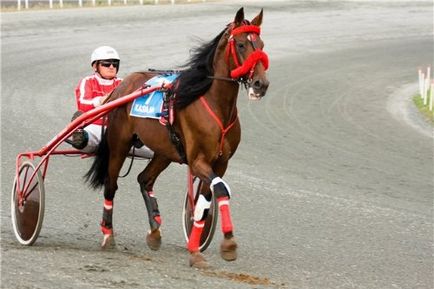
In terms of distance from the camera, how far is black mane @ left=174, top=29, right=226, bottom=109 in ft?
23.8

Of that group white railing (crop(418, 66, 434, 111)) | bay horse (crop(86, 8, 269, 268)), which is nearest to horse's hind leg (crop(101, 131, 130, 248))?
bay horse (crop(86, 8, 269, 268))

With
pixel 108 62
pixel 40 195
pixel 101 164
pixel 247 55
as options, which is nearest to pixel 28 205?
pixel 40 195

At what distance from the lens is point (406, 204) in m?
10.5

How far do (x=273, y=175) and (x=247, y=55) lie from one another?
16.3ft

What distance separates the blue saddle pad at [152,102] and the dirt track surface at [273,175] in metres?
1.08

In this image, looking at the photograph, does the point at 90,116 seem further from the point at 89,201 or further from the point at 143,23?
the point at 143,23

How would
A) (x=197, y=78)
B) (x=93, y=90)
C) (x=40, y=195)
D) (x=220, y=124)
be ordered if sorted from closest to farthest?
1. (x=220, y=124)
2. (x=197, y=78)
3. (x=40, y=195)
4. (x=93, y=90)

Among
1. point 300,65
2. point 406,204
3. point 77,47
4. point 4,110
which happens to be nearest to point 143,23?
point 77,47

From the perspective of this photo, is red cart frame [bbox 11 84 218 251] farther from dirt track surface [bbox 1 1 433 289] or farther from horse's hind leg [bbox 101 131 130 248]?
horse's hind leg [bbox 101 131 130 248]

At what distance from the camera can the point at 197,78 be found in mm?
7309

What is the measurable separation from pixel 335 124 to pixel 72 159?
17.5ft

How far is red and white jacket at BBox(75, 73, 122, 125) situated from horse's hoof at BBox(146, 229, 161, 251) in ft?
3.89

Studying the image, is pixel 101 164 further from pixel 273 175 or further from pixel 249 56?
pixel 273 175

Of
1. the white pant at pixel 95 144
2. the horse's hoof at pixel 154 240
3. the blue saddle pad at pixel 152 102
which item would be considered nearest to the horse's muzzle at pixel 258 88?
the blue saddle pad at pixel 152 102
